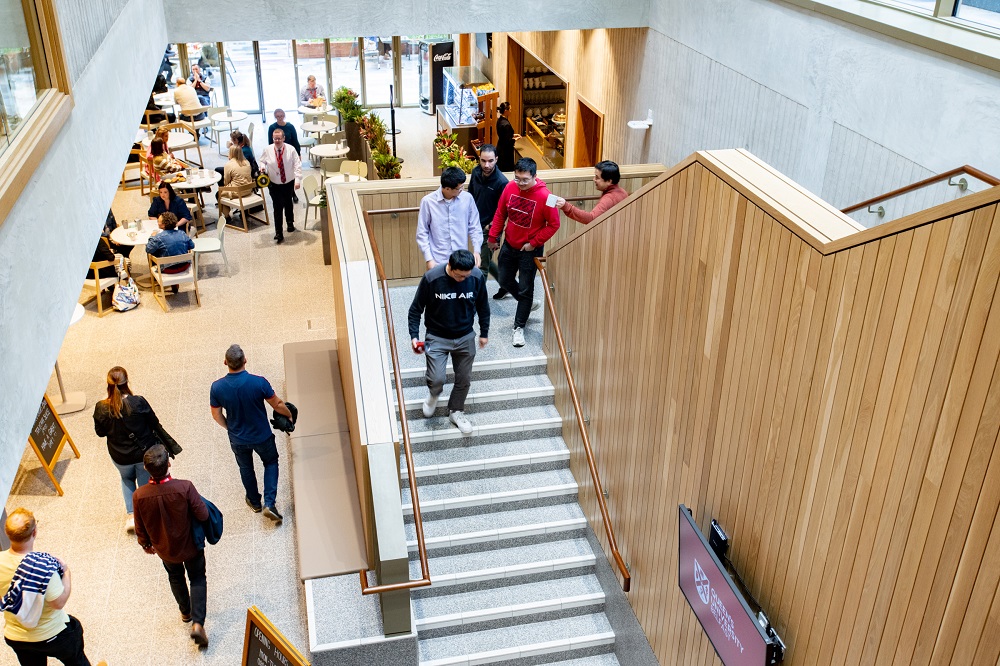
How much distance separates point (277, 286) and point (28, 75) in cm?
885

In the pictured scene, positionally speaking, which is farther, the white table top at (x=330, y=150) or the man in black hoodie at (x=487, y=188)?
the white table top at (x=330, y=150)

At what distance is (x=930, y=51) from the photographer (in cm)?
638

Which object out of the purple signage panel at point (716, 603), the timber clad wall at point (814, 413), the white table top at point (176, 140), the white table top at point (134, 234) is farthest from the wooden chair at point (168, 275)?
the purple signage panel at point (716, 603)

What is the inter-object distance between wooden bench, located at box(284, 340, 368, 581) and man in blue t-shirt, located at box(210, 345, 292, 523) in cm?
25

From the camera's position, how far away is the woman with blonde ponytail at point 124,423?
7.25 meters

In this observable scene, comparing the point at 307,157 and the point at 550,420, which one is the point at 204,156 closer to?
the point at 307,157

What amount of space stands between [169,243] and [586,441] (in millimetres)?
7249

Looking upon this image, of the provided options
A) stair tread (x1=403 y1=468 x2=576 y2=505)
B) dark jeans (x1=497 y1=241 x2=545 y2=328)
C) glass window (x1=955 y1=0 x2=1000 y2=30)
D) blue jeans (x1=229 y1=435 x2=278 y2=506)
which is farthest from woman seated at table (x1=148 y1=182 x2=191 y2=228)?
glass window (x1=955 y1=0 x2=1000 y2=30)

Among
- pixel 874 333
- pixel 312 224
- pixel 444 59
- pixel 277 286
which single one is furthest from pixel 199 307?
pixel 444 59

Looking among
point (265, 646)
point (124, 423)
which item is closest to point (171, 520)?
point (124, 423)

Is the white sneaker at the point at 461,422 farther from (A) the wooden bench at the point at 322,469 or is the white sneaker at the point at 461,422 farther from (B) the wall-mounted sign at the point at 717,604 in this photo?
(B) the wall-mounted sign at the point at 717,604

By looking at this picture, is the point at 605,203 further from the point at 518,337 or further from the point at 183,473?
the point at 183,473

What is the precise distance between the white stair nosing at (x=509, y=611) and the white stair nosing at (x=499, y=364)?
7.06 feet

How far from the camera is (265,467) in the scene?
26.6 ft
